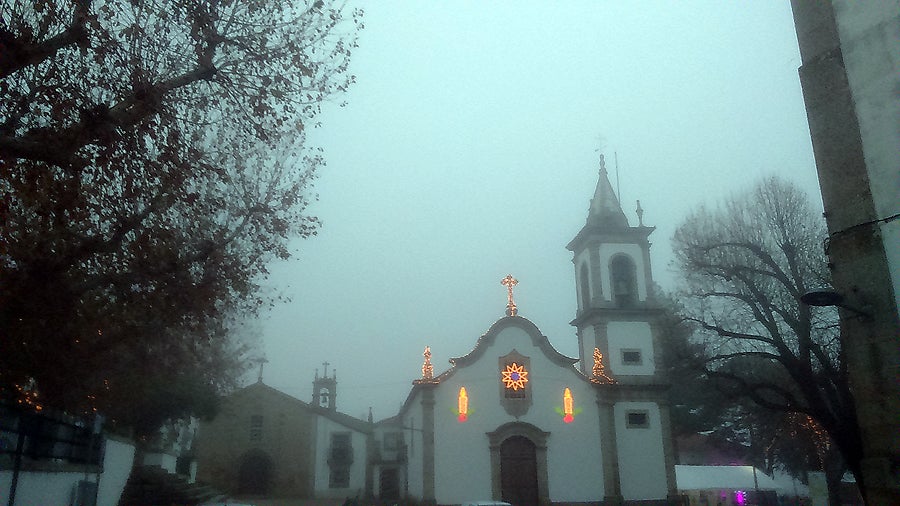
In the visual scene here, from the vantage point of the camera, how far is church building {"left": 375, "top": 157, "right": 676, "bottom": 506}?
31625mm

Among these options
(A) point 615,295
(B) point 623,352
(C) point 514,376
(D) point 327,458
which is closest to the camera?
(C) point 514,376

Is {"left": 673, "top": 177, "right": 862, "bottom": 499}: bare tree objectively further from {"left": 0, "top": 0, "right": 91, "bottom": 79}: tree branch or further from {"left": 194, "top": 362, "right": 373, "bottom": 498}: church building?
{"left": 194, "top": 362, "right": 373, "bottom": 498}: church building

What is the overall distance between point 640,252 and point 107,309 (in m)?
27.0

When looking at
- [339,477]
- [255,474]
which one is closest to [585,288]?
[339,477]

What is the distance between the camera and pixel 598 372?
33.6 meters

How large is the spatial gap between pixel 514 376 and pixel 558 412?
2600mm

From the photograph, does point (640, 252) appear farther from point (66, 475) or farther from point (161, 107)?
point (161, 107)

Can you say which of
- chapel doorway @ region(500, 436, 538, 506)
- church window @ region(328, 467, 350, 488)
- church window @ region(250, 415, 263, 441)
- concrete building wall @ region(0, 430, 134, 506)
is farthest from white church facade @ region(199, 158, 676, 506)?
concrete building wall @ region(0, 430, 134, 506)

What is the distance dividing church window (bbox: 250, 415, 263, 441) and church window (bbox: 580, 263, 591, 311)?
71.8ft

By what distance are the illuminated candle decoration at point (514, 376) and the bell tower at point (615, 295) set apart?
3647 mm

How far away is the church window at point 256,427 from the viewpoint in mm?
44344

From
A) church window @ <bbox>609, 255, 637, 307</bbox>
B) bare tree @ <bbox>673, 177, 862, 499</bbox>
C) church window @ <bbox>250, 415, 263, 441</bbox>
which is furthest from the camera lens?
church window @ <bbox>250, 415, 263, 441</bbox>

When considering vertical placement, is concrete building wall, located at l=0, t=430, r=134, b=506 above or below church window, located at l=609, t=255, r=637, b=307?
below

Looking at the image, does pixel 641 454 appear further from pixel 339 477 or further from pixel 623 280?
pixel 339 477
